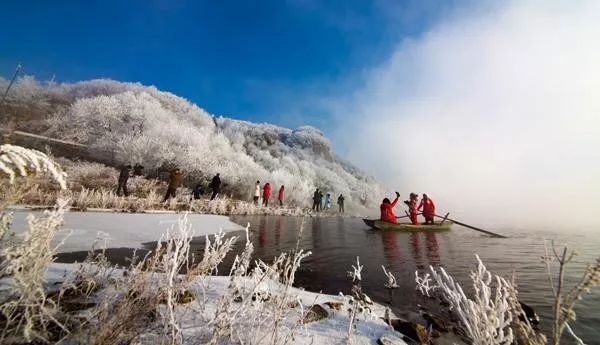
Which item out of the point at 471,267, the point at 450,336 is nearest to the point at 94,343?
the point at 450,336

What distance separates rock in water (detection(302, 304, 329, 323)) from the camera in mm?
3166

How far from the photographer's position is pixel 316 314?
10.9 feet

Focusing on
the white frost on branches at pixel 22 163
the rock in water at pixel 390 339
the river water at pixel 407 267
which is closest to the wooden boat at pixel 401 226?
the river water at pixel 407 267

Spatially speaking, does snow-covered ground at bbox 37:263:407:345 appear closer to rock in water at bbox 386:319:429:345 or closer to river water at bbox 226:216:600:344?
rock in water at bbox 386:319:429:345

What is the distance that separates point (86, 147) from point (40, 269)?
3319cm

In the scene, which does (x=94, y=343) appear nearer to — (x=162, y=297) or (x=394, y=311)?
(x=162, y=297)

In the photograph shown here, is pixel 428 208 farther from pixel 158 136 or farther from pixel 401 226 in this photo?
pixel 158 136

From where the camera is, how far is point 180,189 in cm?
2633

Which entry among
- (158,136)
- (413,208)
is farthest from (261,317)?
(158,136)

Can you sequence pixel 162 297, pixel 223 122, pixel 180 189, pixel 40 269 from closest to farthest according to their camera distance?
pixel 40 269 → pixel 162 297 → pixel 180 189 → pixel 223 122

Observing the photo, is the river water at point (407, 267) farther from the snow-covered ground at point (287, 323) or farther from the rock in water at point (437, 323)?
the snow-covered ground at point (287, 323)

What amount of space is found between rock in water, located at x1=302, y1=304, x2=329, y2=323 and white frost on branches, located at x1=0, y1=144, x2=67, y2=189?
92.6 inches

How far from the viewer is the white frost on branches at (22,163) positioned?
208cm

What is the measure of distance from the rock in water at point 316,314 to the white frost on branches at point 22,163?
7.72 ft
